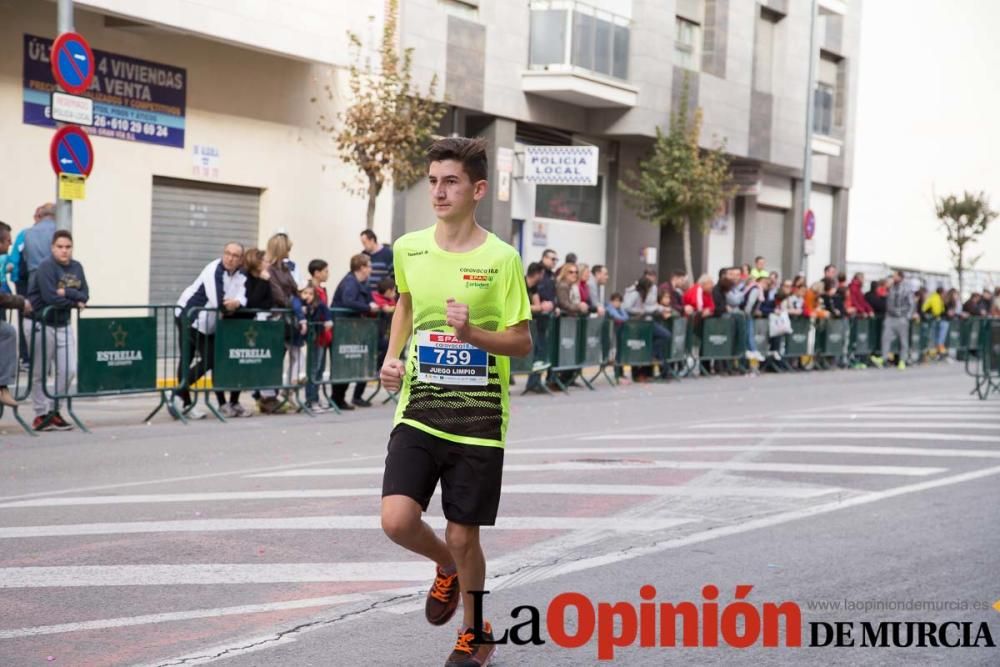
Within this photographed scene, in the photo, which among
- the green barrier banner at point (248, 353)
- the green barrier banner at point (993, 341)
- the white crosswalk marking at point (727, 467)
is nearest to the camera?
the white crosswalk marking at point (727, 467)

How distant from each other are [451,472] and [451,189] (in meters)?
1.05

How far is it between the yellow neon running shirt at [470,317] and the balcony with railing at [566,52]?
1014 inches

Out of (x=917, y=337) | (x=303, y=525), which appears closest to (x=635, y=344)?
(x=917, y=337)

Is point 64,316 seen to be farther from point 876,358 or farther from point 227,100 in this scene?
point 876,358

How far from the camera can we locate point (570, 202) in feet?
111

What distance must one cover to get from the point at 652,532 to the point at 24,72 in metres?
13.9

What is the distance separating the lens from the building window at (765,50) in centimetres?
4103

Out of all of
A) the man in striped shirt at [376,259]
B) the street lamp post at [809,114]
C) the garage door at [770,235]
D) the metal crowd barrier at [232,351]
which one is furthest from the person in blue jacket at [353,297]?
the garage door at [770,235]

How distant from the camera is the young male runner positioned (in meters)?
5.01

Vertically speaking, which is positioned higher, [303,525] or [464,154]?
[464,154]

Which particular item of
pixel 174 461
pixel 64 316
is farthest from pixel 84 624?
pixel 64 316

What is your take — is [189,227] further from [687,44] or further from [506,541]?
[687,44]

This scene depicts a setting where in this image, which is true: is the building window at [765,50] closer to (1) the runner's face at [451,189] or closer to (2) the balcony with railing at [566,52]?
(2) the balcony with railing at [566,52]

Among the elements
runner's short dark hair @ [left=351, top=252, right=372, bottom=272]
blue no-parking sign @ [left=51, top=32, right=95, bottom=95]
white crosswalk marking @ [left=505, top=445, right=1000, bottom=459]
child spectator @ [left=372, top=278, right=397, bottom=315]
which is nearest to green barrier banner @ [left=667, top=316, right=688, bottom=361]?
child spectator @ [left=372, top=278, right=397, bottom=315]
